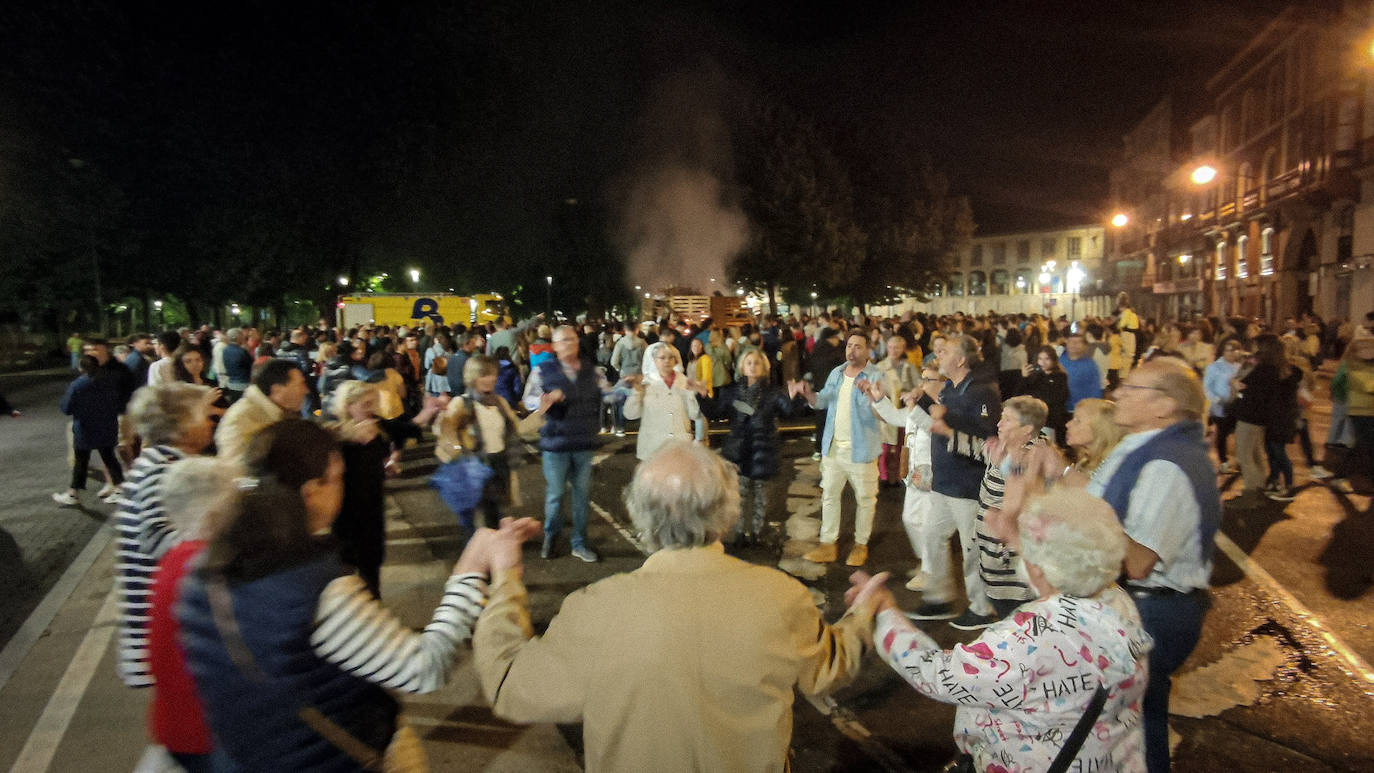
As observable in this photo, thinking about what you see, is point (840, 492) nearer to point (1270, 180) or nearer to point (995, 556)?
point (995, 556)

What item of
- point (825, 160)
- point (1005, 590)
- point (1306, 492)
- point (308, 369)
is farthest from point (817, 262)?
point (1005, 590)

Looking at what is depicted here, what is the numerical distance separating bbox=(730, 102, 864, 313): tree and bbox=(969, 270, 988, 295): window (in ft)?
176

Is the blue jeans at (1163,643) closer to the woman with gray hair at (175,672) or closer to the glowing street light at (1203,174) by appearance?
the woman with gray hair at (175,672)

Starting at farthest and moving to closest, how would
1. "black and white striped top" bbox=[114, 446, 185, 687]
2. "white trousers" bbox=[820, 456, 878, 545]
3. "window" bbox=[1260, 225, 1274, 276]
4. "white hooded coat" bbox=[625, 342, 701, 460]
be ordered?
"window" bbox=[1260, 225, 1274, 276], "white hooded coat" bbox=[625, 342, 701, 460], "white trousers" bbox=[820, 456, 878, 545], "black and white striped top" bbox=[114, 446, 185, 687]

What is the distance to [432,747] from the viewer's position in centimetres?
392

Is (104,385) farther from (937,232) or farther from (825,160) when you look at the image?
(937,232)

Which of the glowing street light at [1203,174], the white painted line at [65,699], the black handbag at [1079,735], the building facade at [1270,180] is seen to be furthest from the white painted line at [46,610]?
the building facade at [1270,180]

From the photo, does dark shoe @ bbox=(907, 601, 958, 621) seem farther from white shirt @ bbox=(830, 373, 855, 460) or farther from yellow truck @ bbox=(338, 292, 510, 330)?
yellow truck @ bbox=(338, 292, 510, 330)

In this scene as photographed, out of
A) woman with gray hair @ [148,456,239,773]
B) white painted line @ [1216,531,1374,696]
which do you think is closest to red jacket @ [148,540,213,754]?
woman with gray hair @ [148,456,239,773]

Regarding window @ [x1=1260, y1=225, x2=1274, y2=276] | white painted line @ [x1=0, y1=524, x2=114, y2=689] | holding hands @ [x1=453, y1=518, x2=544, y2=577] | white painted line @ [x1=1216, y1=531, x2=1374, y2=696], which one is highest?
window @ [x1=1260, y1=225, x2=1274, y2=276]

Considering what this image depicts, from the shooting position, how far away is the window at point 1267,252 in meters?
33.3

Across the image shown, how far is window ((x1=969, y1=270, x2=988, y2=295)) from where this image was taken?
81.4 metres

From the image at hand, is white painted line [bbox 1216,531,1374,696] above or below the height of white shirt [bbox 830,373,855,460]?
below

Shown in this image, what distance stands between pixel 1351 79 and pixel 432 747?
3311 centimetres
